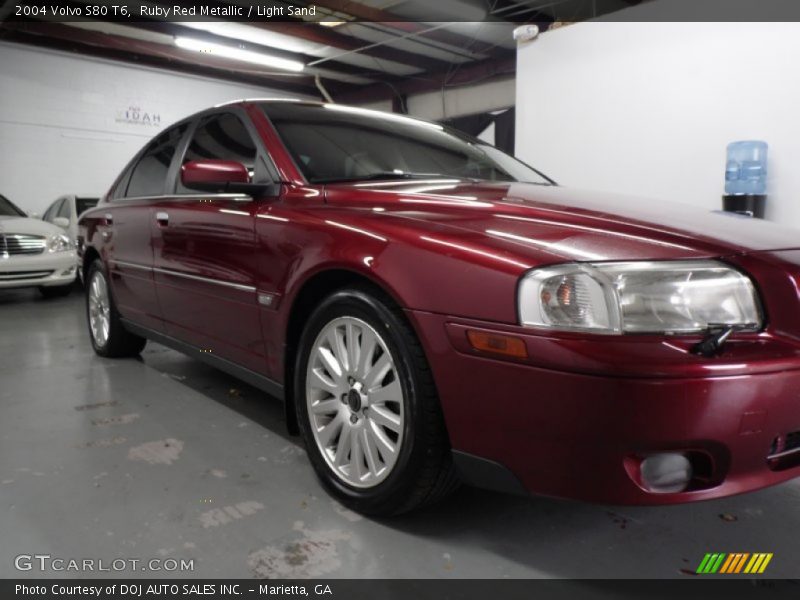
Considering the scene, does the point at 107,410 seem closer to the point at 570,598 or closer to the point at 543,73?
the point at 570,598

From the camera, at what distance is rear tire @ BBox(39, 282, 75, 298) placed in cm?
649

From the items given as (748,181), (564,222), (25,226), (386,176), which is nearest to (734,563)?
(564,222)

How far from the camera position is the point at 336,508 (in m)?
1.75

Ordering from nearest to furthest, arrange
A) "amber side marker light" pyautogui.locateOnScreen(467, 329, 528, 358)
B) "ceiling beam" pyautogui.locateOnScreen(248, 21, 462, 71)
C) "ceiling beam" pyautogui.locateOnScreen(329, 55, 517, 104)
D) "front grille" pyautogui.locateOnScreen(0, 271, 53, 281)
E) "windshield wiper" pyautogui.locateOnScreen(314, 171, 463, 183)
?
"amber side marker light" pyautogui.locateOnScreen(467, 329, 528, 358) → "windshield wiper" pyautogui.locateOnScreen(314, 171, 463, 183) → "front grille" pyautogui.locateOnScreen(0, 271, 53, 281) → "ceiling beam" pyautogui.locateOnScreen(248, 21, 462, 71) → "ceiling beam" pyautogui.locateOnScreen(329, 55, 517, 104)

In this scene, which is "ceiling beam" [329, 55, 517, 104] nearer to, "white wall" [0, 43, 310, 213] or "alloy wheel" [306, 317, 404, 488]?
"white wall" [0, 43, 310, 213]

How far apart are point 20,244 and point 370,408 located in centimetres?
572

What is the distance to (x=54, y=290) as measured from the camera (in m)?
6.55

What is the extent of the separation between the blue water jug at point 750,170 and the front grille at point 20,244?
21.0ft

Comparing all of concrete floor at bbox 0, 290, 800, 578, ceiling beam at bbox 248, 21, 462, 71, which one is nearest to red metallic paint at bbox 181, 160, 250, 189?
concrete floor at bbox 0, 290, 800, 578

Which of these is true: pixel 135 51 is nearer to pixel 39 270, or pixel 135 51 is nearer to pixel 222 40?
pixel 222 40

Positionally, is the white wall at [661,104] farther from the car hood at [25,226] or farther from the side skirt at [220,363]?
the car hood at [25,226]

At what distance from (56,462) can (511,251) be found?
174 cm

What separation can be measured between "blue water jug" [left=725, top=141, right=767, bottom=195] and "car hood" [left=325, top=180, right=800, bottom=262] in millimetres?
3349

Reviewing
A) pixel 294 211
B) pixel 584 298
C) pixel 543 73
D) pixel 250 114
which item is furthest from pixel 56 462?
pixel 543 73
